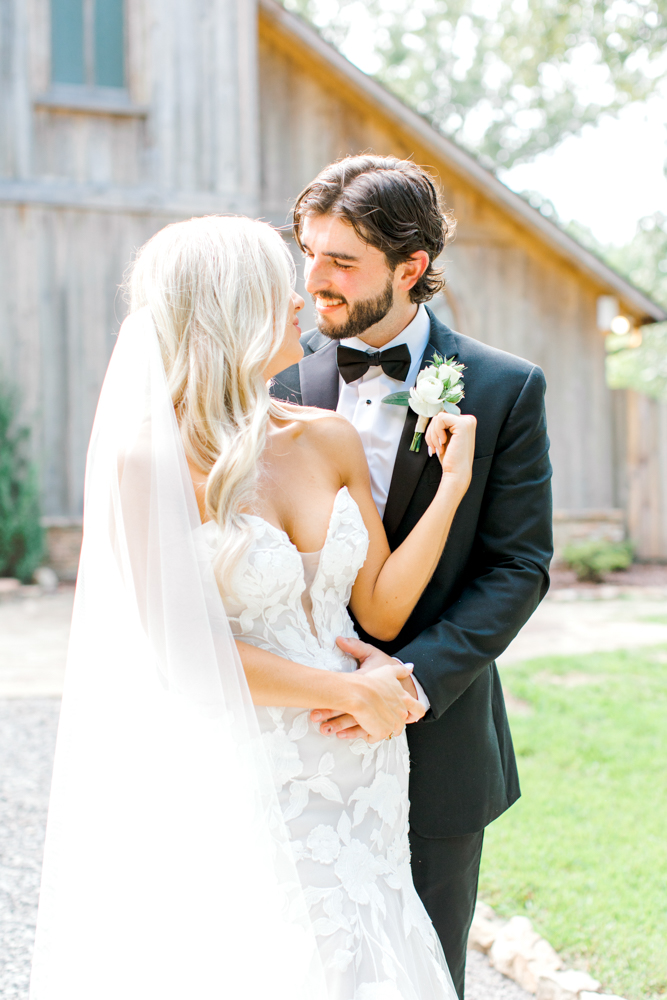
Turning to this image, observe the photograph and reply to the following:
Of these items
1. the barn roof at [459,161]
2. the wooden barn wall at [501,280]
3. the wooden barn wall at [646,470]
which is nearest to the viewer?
the barn roof at [459,161]

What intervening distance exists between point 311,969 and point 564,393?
31.8ft

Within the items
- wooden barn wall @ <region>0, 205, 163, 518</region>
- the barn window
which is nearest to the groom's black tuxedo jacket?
wooden barn wall @ <region>0, 205, 163, 518</region>

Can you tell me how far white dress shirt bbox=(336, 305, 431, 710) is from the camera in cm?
234

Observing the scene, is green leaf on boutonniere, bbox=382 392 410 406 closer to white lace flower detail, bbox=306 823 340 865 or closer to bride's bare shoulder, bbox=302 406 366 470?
bride's bare shoulder, bbox=302 406 366 470

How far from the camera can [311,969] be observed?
1.71m

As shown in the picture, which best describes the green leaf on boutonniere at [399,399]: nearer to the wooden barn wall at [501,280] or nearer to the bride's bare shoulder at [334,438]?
the bride's bare shoulder at [334,438]

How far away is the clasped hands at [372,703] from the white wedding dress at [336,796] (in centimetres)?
4

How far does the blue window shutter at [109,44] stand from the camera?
907 centimetres

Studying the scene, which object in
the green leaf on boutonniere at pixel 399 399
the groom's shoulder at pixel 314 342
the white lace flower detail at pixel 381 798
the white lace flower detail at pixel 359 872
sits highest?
the groom's shoulder at pixel 314 342

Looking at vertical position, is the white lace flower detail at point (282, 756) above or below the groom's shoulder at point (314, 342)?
below

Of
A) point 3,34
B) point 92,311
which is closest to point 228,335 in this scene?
point 92,311

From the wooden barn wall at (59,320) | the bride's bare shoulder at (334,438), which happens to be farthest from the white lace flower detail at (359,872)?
the wooden barn wall at (59,320)

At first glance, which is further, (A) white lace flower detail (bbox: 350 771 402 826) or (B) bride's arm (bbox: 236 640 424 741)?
(A) white lace flower detail (bbox: 350 771 402 826)

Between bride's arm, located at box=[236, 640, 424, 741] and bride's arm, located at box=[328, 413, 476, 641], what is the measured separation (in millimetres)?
212
